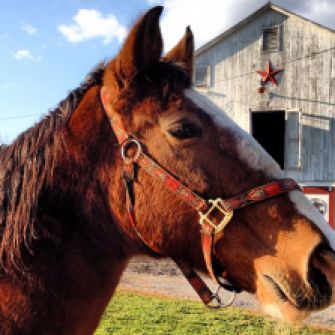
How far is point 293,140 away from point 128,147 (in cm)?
1465

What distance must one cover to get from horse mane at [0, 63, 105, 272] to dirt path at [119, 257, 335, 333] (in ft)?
16.3

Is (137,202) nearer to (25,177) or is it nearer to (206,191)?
(206,191)

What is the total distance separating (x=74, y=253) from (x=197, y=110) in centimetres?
90

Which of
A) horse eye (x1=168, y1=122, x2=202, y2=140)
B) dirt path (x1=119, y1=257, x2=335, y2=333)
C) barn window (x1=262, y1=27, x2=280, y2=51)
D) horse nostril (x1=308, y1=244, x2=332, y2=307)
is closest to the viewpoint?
horse nostril (x1=308, y1=244, x2=332, y2=307)

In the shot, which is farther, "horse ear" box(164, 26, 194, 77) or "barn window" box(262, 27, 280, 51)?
"barn window" box(262, 27, 280, 51)

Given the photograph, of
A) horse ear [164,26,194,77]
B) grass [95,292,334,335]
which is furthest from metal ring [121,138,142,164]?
grass [95,292,334,335]

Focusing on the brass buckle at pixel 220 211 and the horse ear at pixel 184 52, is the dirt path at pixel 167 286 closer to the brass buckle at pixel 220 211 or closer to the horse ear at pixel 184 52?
the horse ear at pixel 184 52

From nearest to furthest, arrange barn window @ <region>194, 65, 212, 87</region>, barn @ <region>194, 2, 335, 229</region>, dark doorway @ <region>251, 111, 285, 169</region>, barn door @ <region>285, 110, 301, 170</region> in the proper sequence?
barn @ <region>194, 2, 335, 229</region>
barn door @ <region>285, 110, 301, 170</region>
barn window @ <region>194, 65, 212, 87</region>
dark doorway @ <region>251, 111, 285, 169</region>

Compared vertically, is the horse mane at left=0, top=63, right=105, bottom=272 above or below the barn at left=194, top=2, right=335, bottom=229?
below

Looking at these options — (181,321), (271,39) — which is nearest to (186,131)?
(181,321)

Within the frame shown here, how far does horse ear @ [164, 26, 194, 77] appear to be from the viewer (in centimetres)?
218

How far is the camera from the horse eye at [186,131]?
5.79 feet

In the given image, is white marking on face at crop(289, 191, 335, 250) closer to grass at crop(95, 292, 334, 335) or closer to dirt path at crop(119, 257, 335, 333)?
grass at crop(95, 292, 334, 335)

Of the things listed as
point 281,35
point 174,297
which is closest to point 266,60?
point 281,35
